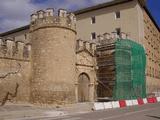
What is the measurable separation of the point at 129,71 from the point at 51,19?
10.4 m

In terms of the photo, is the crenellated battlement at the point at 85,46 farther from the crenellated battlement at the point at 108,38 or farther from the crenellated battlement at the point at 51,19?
the crenellated battlement at the point at 51,19

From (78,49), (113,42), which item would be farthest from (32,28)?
(113,42)

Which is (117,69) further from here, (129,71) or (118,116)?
(118,116)

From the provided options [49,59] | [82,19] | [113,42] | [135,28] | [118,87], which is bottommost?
[118,87]

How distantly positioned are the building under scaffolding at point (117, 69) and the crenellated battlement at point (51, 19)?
238 inches

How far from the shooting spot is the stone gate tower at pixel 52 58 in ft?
73.3

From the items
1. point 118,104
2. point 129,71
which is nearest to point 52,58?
point 118,104

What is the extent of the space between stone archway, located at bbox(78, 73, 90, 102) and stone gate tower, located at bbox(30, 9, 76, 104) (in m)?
2.80

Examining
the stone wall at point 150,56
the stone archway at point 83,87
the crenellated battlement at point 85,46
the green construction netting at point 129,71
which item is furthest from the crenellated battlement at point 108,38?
the stone wall at point 150,56

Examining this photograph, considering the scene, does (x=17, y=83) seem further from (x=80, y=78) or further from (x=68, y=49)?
(x=80, y=78)

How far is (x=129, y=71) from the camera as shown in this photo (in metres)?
29.5

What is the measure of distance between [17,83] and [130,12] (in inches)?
728

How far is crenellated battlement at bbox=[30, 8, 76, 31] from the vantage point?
23.2 metres

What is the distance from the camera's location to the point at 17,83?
21672 millimetres
